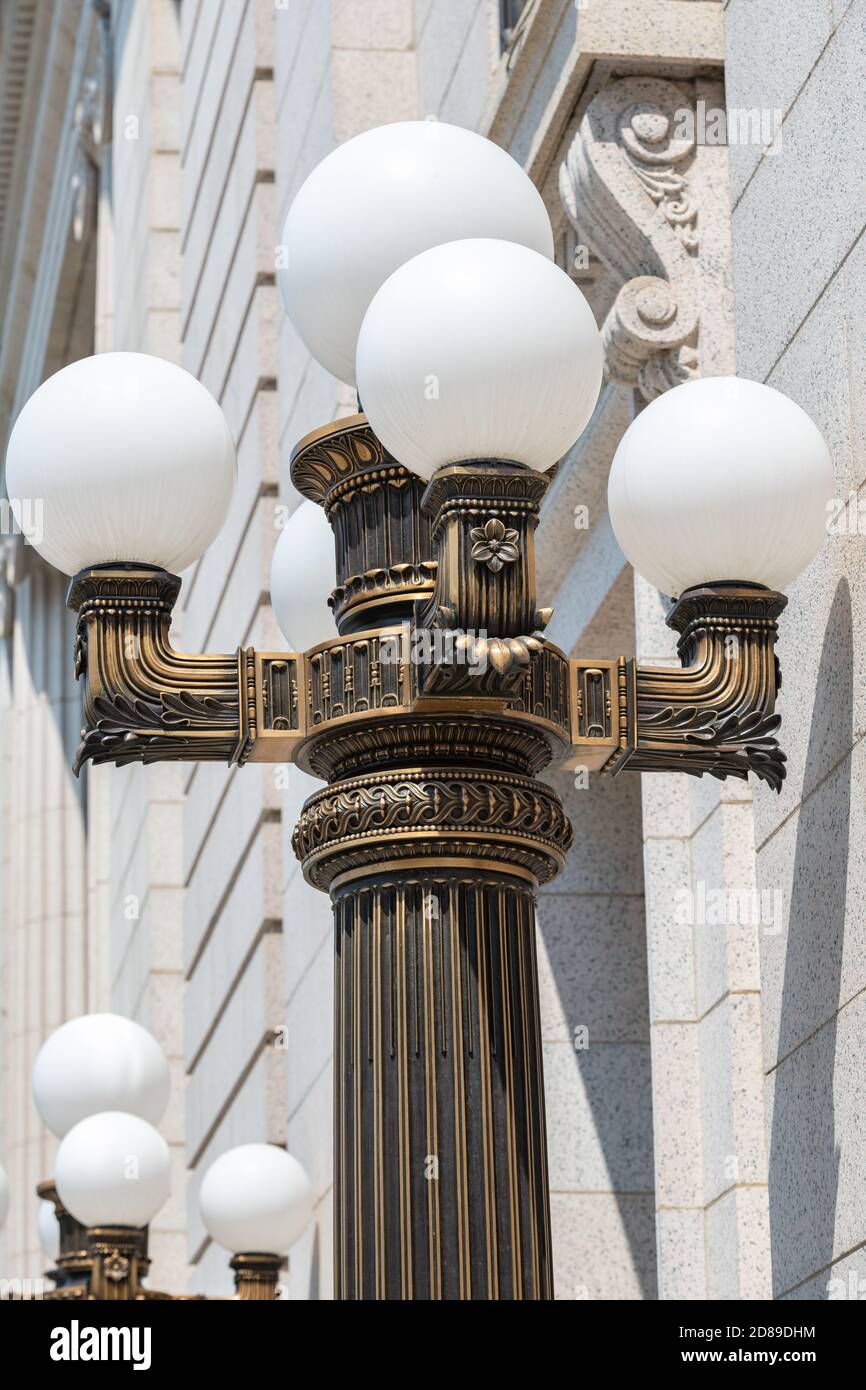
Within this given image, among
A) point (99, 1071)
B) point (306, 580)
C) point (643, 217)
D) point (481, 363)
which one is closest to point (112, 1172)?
point (99, 1071)

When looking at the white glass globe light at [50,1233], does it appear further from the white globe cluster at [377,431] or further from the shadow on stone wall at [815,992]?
the white globe cluster at [377,431]

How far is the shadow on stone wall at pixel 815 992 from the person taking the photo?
5.54 meters

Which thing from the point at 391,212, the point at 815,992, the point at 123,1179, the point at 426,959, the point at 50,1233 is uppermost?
the point at 391,212

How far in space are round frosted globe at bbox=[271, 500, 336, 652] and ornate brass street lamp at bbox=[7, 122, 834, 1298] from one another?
2.77 feet

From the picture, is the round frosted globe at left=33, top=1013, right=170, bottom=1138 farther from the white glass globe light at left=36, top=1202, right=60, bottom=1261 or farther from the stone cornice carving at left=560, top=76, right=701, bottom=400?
the stone cornice carving at left=560, top=76, right=701, bottom=400

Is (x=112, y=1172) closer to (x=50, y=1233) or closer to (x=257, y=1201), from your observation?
(x=257, y=1201)

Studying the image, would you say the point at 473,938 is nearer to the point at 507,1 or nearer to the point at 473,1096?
the point at 473,1096

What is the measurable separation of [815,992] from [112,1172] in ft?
15.8

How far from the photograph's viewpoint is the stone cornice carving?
7891 mm

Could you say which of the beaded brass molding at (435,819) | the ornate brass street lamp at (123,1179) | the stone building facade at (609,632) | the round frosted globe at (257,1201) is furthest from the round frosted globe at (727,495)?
the round frosted globe at (257,1201)

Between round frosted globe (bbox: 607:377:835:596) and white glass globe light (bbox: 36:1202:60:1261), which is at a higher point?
white glass globe light (bbox: 36:1202:60:1261)

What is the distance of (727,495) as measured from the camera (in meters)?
4.64

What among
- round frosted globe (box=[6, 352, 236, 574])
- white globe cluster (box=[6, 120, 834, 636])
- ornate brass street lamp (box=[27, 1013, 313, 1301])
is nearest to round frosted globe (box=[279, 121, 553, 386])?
white globe cluster (box=[6, 120, 834, 636])

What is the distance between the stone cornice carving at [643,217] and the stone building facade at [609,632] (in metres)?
0.01
